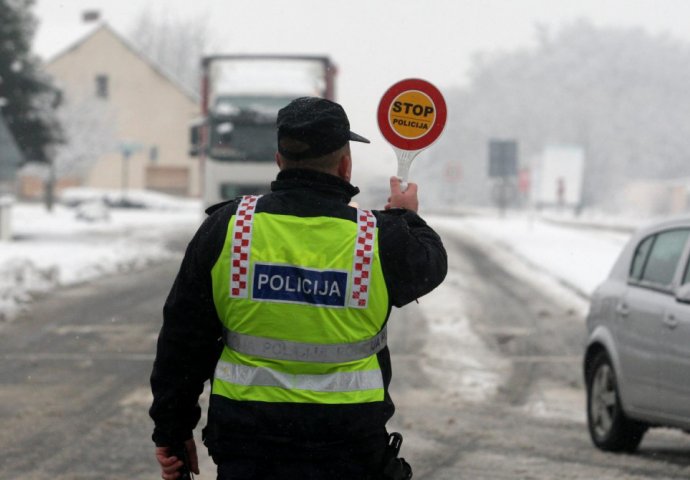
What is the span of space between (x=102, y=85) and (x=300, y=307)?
73.9 meters

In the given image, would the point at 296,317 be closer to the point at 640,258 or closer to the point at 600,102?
the point at 640,258

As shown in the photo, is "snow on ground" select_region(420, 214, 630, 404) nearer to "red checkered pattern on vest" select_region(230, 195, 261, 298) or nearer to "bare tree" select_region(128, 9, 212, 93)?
"red checkered pattern on vest" select_region(230, 195, 261, 298)

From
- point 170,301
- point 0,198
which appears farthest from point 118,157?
point 170,301

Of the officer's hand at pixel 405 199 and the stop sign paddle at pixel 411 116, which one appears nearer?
the officer's hand at pixel 405 199

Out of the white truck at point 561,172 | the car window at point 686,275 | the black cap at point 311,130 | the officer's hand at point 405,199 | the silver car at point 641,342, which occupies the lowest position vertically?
the white truck at point 561,172

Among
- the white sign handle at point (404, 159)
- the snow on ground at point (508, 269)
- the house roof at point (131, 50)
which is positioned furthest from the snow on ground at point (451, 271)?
the house roof at point (131, 50)

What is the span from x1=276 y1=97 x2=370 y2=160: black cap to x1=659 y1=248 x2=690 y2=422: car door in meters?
4.51

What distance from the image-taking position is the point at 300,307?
3422 millimetres

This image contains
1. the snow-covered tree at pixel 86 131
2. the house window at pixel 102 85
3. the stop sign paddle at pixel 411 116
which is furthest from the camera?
the house window at pixel 102 85

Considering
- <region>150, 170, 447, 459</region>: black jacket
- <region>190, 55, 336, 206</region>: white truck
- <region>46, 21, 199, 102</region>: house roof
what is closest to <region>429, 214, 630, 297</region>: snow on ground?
<region>190, 55, 336, 206</region>: white truck

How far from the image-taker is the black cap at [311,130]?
3.49 m

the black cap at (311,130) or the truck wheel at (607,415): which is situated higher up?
the black cap at (311,130)

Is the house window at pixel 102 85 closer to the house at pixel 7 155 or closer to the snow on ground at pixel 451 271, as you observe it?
the snow on ground at pixel 451 271

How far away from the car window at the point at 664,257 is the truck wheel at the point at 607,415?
2.15 ft
